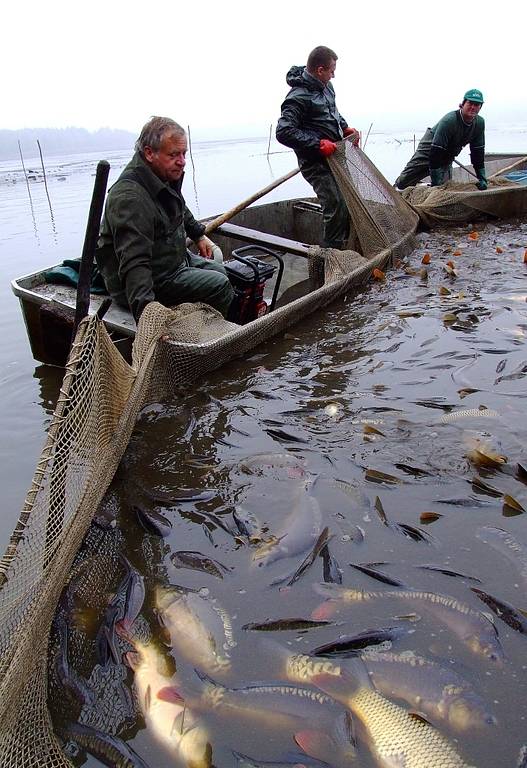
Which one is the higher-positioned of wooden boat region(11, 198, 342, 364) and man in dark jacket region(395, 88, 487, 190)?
man in dark jacket region(395, 88, 487, 190)

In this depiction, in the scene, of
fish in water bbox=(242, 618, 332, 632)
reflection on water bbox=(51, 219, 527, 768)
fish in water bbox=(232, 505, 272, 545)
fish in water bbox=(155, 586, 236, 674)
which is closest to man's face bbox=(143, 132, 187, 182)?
reflection on water bbox=(51, 219, 527, 768)

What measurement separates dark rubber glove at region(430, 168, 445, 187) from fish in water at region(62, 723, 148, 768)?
35.2 ft

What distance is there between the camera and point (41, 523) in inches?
110

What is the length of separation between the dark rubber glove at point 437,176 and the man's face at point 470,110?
37.6 inches

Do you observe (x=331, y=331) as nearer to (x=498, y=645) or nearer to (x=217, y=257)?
(x=217, y=257)

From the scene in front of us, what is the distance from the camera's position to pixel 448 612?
2.77m

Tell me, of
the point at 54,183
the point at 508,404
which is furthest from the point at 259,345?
the point at 54,183

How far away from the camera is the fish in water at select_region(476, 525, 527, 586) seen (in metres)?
3.01

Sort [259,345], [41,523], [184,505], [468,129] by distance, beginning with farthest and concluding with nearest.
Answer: [468,129] → [259,345] → [184,505] → [41,523]

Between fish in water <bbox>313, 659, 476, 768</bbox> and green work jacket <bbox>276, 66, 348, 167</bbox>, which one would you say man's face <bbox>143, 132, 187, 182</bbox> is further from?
fish in water <bbox>313, 659, 476, 768</bbox>

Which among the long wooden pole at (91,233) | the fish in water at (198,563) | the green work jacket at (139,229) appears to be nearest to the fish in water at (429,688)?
the fish in water at (198,563)

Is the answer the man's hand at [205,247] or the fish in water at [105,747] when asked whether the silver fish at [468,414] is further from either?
the man's hand at [205,247]

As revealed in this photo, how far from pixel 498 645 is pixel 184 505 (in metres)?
1.94

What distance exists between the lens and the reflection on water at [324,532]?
7.93 feet
